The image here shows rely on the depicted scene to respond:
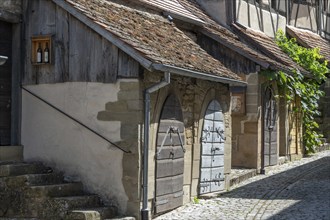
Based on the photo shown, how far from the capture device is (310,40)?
17.9 m

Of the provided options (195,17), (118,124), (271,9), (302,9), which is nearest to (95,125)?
(118,124)

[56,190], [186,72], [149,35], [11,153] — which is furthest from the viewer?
[149,35]

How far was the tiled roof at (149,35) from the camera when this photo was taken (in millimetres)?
8578

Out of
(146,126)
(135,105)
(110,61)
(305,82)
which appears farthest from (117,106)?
(305,82)

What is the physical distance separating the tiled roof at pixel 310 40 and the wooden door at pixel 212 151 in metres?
6.82

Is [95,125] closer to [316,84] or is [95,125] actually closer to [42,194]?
[42,194]

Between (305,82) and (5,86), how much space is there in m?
8.73

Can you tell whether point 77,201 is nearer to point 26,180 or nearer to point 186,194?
point 26,180

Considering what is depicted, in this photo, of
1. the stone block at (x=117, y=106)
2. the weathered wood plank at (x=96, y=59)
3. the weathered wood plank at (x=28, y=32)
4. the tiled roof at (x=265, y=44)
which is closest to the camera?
the stone block at (x=117, y=106)

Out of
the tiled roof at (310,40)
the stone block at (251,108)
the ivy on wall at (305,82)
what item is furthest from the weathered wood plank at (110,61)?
the tiled roof at (310,40)

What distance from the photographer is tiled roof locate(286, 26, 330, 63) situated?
56.5ft

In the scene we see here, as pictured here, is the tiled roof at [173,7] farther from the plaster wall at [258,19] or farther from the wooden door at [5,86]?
the wooden door at [5,86]

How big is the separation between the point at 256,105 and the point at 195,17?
2.27 meters

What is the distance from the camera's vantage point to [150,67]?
320 inches
